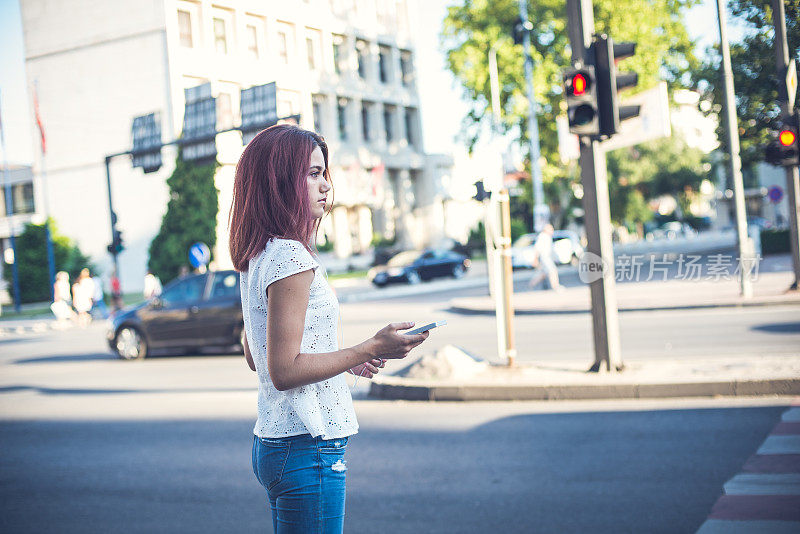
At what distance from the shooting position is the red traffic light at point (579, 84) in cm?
816

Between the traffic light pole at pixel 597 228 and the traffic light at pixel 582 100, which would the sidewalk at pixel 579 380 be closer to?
the traffic light pole at pixel 597 228

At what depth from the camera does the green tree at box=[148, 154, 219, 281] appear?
6.07m

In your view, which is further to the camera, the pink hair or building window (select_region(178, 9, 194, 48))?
building window (select_region(178, 9, 194, 48))

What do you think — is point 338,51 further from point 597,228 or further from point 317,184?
point 597,228

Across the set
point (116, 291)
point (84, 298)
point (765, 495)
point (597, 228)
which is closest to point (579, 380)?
point (597, 228)

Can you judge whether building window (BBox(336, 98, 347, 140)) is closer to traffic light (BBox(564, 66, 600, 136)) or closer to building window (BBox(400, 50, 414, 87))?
building window (BBox(400, 50, 414, 87))

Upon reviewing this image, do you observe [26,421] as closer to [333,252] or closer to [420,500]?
[420,500]

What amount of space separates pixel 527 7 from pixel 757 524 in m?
38.5

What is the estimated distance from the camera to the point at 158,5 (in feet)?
12.8

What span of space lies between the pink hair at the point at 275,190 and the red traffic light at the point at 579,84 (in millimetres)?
6368

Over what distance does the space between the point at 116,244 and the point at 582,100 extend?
467 cm

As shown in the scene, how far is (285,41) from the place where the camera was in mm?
4031

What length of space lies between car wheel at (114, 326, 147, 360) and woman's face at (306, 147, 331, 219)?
13.0 m

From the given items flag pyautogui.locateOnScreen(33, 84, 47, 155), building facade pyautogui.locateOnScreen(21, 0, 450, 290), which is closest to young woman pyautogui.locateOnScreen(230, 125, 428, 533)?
building facade pyautogui.locateOnScreen(21, 0, 450, 290)
